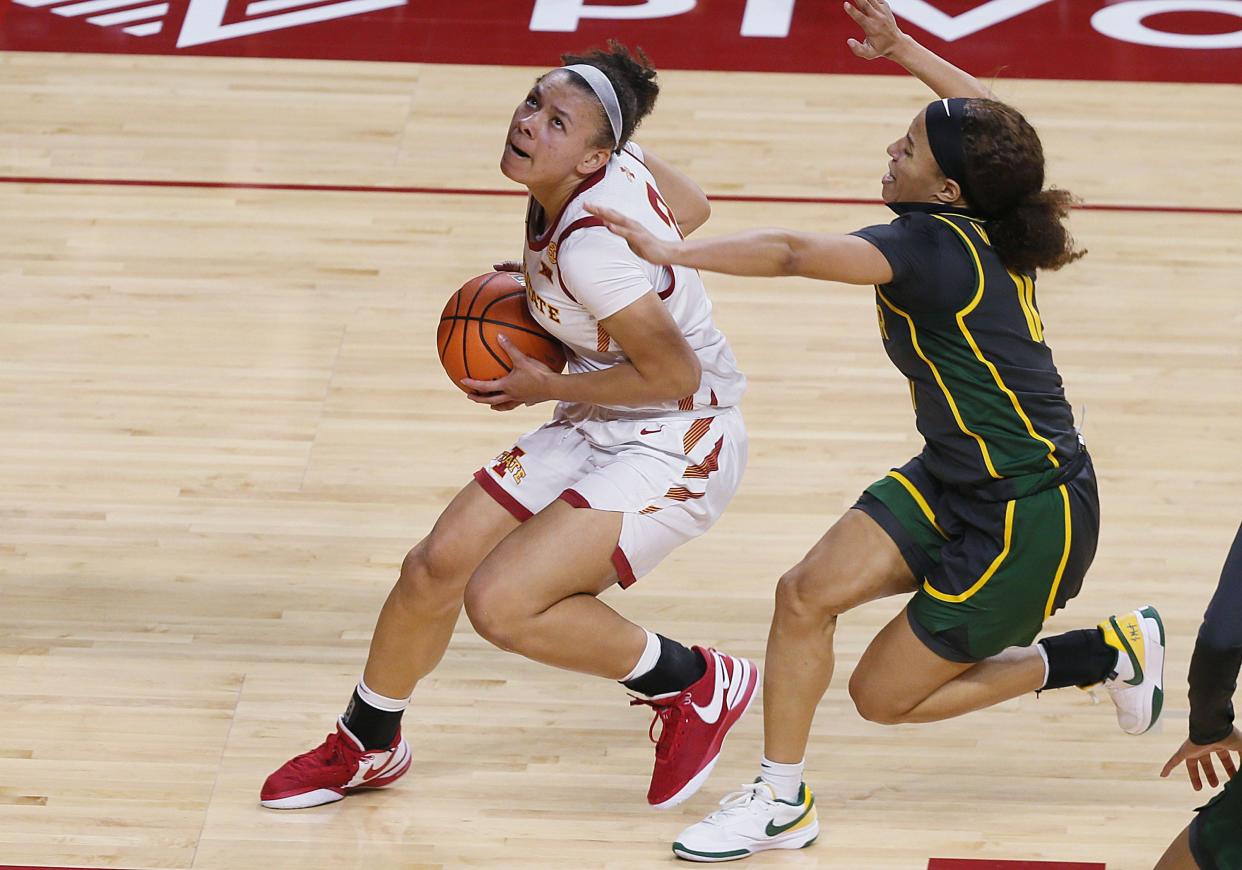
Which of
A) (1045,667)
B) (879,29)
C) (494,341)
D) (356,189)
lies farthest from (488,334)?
(356,189)

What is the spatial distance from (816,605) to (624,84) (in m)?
1.10

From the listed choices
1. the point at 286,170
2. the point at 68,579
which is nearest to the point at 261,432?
the point at 68,579

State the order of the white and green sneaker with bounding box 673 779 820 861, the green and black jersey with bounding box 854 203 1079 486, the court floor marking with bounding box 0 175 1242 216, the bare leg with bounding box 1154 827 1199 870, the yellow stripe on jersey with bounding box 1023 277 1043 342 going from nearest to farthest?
the bare leg with bounding box 1154 827 1199 870, the green and black jersey with bounding box 854 203 1079 486, the yellow stripe on jersey with bounding box 1023 277 1043 342, the white and green sneaker with bounding box 673 779 820 861, the court floor marking with bounding box 0 175 1242 216

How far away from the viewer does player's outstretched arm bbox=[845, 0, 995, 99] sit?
144 inches

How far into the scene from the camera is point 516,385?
3.48 metres

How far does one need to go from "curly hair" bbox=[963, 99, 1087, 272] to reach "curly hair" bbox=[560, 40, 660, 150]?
0.68 metres

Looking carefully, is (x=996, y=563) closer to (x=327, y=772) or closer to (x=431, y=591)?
(x=431, y=591)

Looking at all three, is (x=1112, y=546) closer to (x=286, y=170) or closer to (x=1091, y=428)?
(x=1091, y=428)

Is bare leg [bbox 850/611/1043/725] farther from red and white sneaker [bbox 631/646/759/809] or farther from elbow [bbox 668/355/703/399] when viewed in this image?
elbow [bbox 668/355/703/399]

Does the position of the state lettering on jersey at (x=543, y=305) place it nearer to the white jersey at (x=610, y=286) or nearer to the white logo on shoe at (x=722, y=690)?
the white jersey at (x=610, y=286)

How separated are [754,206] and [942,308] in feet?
9.96

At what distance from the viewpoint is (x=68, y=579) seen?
14.4ft

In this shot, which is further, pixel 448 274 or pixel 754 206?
pixel 754 206

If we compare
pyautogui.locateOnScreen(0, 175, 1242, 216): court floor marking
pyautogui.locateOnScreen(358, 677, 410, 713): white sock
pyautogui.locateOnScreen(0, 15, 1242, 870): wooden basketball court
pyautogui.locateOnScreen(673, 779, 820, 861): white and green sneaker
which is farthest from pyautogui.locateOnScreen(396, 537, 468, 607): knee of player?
pyautogui.locateOnScreen(0, 175, 1242, 216): court floor marking
